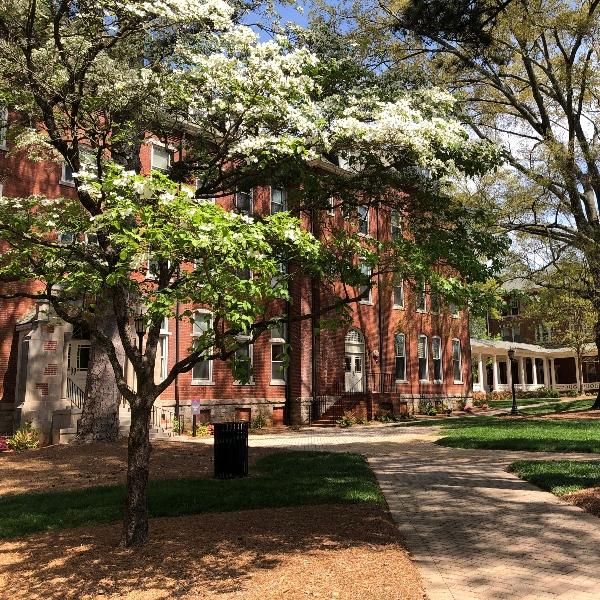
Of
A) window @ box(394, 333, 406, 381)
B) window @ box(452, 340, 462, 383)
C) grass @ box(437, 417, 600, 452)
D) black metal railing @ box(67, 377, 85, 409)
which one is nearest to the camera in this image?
grass @ box(437, 417, 600, 452)

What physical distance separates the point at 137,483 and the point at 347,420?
1835cm

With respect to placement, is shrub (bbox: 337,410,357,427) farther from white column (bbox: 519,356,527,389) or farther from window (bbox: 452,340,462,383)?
white column (bbox: 519,356,527,389)

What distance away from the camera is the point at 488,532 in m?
7.13

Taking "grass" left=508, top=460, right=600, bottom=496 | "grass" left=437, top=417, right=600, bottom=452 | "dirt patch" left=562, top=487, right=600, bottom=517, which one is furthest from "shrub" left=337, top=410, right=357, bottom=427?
"dirt patch" left=562, top=487, right=600, bottom=517

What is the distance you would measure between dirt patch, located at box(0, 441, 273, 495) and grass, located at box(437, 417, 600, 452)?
576 centimetres

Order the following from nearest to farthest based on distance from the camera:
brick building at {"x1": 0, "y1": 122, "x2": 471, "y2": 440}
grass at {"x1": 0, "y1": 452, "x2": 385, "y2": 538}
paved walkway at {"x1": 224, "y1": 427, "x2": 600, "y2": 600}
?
paved walkway at {"x1": 224, "y1": 427, "x2": 600, "y2": 600}
grass at {"x1": 0, "y1": 452, "x2": 385, "y2": 538}
brick building at {"x1": 0, "y1": 122, "x2": 471, "y2": 440}

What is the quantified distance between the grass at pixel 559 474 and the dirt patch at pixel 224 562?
3582 millimetres

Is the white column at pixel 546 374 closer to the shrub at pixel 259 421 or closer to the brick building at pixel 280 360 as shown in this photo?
the brick building at pixel 280 360

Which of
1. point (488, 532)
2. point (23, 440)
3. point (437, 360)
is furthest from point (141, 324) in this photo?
point (437, 360)

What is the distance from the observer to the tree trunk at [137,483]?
6359 mm

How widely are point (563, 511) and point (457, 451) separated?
7170mm

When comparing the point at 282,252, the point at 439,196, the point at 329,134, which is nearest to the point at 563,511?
the point at 439,196

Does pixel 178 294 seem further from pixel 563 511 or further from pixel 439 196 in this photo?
pixel 563 511

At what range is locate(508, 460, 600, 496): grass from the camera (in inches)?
379
